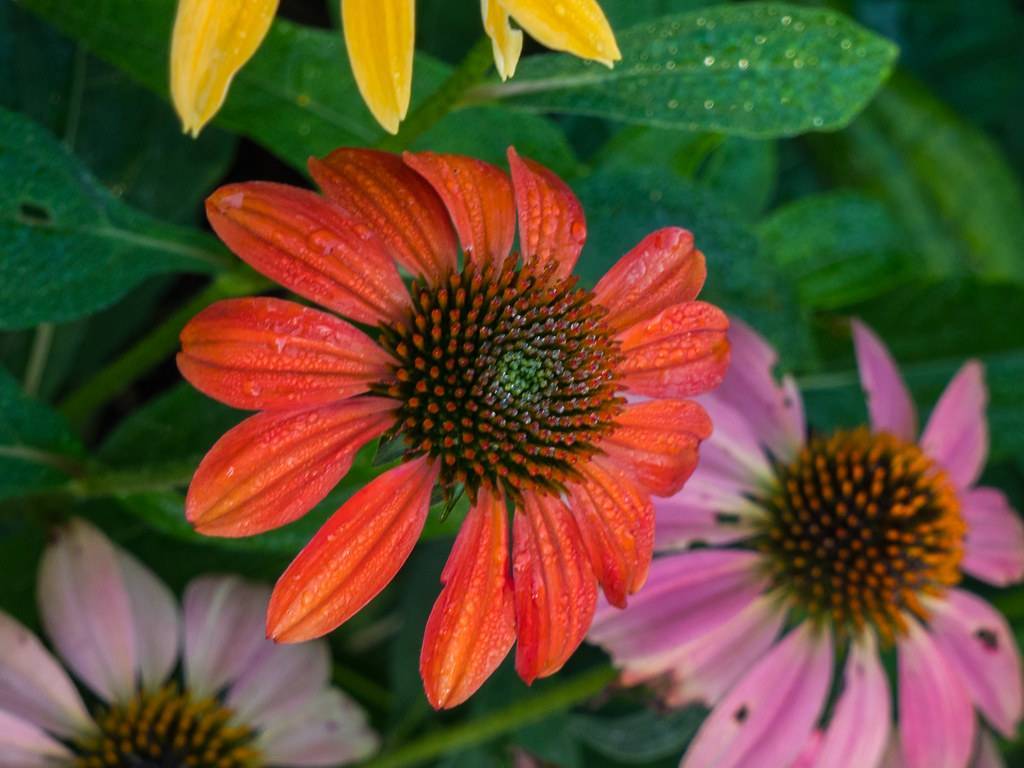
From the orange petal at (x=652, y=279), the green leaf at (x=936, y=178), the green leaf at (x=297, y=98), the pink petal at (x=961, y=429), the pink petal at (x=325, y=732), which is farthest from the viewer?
the green leaf at (x=936, y=178)

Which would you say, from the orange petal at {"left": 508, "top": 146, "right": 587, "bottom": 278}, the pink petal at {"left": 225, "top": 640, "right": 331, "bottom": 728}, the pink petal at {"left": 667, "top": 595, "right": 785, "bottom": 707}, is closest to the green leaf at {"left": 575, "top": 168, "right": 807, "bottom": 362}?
the orange petal at {"left": 508, "top": 146, "right": 587, "bottom": 278}

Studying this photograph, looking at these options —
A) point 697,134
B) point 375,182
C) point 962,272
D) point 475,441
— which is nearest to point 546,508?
point 475,441

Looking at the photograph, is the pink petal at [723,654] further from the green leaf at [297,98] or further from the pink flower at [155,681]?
the green leaf at [297,98]

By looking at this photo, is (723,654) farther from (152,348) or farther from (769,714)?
(152,348)

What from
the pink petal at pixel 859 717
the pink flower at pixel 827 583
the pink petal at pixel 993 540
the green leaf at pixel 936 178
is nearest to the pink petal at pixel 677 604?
the pink flower at pixel 827 583

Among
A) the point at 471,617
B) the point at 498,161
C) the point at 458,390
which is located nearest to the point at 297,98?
the point at 498,161

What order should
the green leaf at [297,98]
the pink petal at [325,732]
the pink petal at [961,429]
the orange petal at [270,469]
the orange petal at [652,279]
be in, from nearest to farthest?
the orange petal at [270,469]
the orange petal at [652,279]
the green leaf at [297,98]
the pink petal at [325,732]
the pink petal at [961,429]
